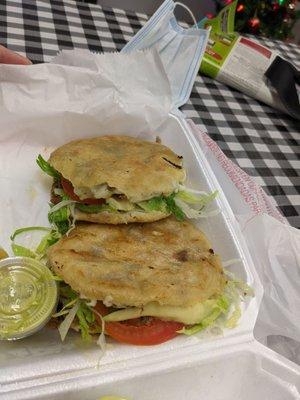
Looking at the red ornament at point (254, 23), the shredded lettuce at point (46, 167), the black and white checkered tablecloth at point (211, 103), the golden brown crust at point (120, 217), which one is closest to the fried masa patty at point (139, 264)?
the golden brown crust at point (120, 217)

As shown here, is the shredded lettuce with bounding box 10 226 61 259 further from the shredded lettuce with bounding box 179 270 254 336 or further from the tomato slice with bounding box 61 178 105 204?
the shredded lettuce with bounding box 179 270 254 336

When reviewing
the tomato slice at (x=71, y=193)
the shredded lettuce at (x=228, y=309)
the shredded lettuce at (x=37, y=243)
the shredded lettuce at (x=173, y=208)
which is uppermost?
the shredded lettuce at (x=173, y=208)

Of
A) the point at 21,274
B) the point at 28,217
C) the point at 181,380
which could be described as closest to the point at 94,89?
the point at 28,217

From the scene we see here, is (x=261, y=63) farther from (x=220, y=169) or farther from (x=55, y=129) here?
(x=55, y=129)

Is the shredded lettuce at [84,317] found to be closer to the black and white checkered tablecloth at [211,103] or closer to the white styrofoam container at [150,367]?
the white styrofoam container at [150,367]

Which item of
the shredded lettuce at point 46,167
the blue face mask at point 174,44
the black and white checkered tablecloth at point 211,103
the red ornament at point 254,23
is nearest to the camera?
the shredded lettuce at point 46,167
